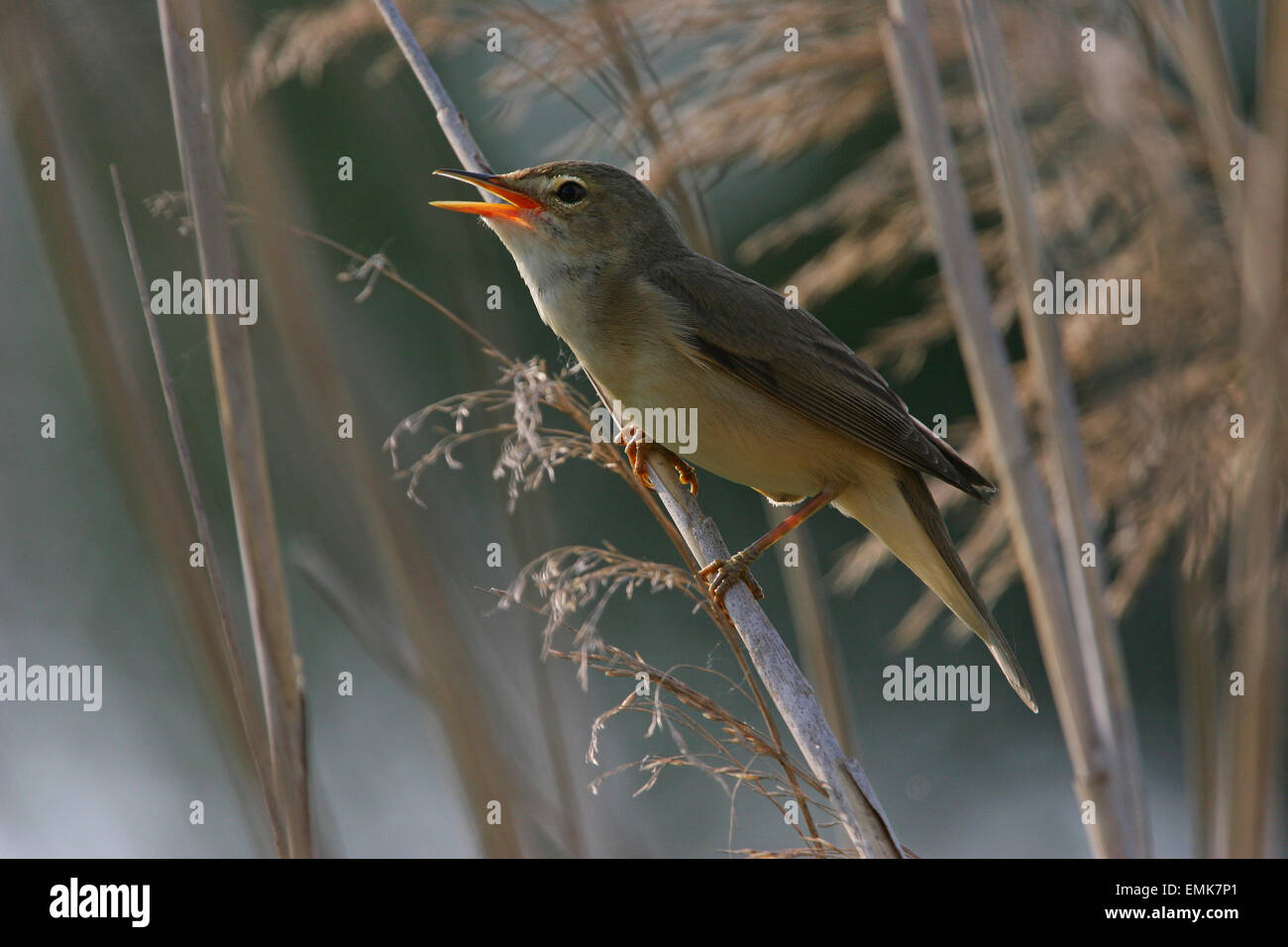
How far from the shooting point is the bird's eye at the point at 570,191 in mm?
3031

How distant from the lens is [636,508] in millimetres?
6859

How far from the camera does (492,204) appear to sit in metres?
2.89

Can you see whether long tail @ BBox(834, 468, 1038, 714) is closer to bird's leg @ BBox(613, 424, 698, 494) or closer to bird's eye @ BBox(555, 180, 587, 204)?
bird's leg @ BBox(613, 424, 698, 494)

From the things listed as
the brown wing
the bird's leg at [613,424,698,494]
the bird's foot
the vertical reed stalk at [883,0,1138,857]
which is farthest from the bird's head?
the vertical reed stalk at [883,0,1138,857]

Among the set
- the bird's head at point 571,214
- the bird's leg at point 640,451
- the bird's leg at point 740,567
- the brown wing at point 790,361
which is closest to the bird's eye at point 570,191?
the bird's head at point 571,214

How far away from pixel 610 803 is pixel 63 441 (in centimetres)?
471

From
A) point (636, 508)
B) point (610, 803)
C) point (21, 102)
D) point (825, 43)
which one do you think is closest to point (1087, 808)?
point (610, 803)

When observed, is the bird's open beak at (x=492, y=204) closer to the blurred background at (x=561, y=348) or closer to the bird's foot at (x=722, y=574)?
the blurred background at (x=561, y=348)

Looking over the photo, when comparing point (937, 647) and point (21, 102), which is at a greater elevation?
point (21, 102)

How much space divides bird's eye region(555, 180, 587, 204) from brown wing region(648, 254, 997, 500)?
0.93ft

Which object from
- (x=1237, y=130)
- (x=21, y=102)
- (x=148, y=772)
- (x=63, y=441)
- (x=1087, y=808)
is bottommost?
(x=1087, y=808)

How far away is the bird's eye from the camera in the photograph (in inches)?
119

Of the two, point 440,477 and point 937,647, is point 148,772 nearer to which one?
point 440,477

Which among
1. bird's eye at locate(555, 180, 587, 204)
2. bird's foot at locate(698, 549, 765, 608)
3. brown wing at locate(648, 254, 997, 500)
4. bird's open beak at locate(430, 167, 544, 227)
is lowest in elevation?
bird's foot at locate(698, 549, 765, 608)
